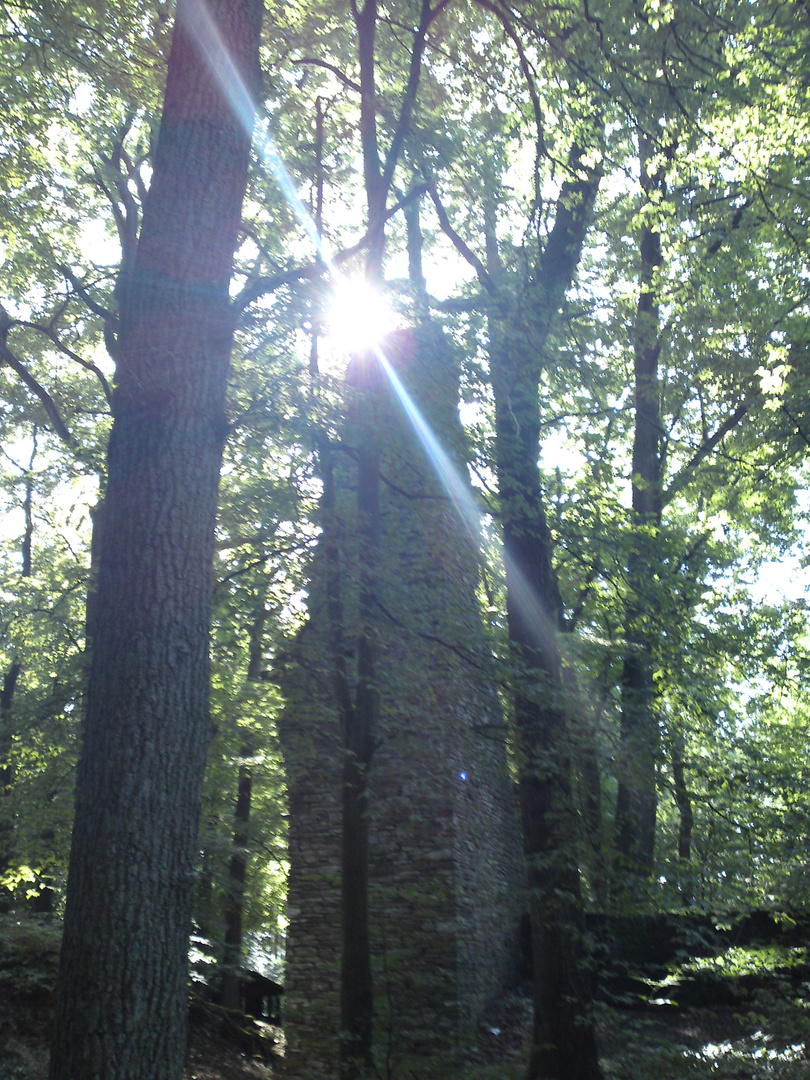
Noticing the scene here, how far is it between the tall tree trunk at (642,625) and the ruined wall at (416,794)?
125 cm

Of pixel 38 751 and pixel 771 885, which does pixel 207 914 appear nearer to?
pixel 38 751

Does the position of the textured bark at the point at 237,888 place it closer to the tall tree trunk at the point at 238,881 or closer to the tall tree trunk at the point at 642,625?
the tall tree trunk at the point at 238,881

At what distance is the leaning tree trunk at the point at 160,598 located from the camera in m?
3.34

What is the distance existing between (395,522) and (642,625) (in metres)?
3.29

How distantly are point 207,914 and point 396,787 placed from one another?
3493 millimetres

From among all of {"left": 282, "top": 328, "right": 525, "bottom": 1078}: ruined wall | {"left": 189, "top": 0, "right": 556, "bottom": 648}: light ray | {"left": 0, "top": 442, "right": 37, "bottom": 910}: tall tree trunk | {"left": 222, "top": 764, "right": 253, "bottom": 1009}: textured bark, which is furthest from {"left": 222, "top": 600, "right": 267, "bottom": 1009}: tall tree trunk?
{"left": 189, "top": 0, "right": 556, "bottom": 648}: light ray

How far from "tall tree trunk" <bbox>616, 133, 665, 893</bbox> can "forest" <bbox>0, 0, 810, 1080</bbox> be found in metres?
0.06

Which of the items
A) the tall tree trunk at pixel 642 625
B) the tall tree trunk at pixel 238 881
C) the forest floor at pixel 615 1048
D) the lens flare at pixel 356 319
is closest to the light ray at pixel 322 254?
the lens flare at pixel 356 319

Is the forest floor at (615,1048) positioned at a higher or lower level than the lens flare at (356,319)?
lower

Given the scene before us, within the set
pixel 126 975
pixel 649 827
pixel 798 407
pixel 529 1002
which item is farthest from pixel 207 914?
pixel 798 407

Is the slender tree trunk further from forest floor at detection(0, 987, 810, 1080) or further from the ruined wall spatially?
the ruined wall

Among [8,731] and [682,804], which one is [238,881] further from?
[682,804]

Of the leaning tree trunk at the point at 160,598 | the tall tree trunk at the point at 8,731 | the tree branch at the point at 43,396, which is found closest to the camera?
the leaning tree trunk at the point at 160,598

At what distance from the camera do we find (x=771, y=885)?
6.96m
